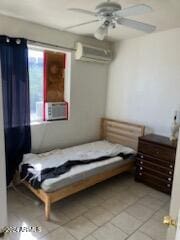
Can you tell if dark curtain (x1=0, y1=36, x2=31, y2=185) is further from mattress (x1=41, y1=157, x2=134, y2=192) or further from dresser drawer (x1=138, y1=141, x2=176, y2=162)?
dresser drawer (x1=138, y1=141, x2=176, y2=162)

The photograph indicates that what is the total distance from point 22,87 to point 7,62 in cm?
39

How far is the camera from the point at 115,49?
12.9 ft

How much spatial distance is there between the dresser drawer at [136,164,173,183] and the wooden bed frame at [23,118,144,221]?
0.20 metres

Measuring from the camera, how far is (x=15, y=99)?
2859 mm

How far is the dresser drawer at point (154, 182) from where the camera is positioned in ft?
9.74

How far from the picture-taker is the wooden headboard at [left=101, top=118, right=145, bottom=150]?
363 centimetres

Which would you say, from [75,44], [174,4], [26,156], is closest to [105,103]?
[75,44]

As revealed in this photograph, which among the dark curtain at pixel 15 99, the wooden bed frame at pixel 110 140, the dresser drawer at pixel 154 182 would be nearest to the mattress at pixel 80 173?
the wooden bed frame at pixel 110 140

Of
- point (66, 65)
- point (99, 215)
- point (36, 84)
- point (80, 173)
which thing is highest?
point (66, 65)

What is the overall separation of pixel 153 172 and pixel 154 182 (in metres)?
0.16


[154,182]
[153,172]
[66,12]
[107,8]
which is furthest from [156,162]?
[66,12]

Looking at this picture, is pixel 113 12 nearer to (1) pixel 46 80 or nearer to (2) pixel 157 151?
(1) pixel 46 80

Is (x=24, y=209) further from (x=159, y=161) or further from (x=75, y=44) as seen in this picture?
(x=75, y=44)

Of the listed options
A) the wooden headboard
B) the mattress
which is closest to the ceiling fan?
the mattress
